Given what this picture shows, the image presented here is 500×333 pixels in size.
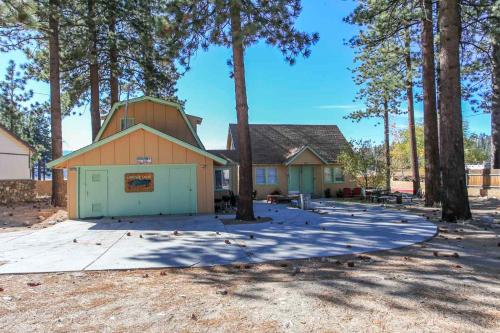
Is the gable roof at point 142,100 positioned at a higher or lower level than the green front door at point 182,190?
higher

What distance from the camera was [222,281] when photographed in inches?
221

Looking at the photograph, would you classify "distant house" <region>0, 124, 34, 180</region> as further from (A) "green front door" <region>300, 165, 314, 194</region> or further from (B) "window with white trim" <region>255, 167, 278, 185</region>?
(A) "green front door" <region>300, 165, 314, 194</region>

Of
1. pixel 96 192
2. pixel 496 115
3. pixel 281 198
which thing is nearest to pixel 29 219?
pixel 96 192

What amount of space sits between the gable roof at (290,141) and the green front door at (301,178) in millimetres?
1031

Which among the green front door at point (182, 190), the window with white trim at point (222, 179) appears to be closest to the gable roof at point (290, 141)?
the window with white trim at point (222, 179)

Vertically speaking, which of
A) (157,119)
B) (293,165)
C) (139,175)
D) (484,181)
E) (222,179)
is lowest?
(484,181)

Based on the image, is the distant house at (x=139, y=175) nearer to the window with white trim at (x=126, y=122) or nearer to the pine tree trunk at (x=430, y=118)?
the window with white trim at (x=126, y=122)

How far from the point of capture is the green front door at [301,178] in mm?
25906

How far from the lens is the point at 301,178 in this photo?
85.8 feet

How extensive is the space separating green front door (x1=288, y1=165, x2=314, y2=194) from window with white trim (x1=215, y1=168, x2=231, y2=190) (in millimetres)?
6234

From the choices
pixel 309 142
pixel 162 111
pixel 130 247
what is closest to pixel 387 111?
pixel 309 142

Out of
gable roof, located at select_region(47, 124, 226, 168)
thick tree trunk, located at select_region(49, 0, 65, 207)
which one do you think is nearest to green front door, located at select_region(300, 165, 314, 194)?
gable roof, located at select_region(47, 124, 226, 168)

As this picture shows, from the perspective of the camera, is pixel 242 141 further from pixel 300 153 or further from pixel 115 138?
pixel 300 153

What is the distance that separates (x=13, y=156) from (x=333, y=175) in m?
21.1
